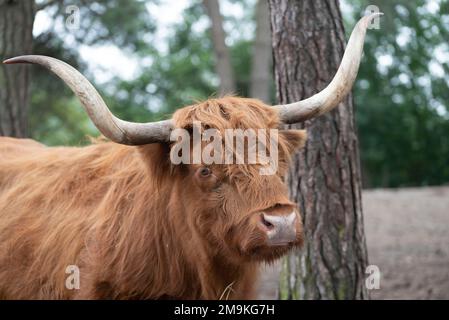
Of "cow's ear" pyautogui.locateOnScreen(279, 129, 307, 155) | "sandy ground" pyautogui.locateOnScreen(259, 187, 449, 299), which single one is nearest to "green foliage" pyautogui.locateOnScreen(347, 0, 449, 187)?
"sandy ground" pyautogui.locateOnScreen(259, 187, 449, 299)

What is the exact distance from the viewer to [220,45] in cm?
1505

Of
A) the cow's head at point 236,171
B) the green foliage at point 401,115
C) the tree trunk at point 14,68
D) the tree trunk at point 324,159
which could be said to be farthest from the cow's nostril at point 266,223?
the green foliage at point 401,115

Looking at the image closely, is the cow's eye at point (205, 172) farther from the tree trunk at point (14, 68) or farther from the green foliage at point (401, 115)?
the green foliage at point (401, 115)

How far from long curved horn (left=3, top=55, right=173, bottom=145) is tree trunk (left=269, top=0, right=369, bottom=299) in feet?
5.03

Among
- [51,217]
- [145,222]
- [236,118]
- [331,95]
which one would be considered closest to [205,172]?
[236,118]

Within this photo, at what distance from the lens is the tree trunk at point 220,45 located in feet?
47.9

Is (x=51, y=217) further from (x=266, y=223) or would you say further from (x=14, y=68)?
(x=14, y=68)

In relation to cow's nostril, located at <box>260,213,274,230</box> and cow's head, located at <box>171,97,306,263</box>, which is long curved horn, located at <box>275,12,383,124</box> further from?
cow's nostril, located at <box>260,213,274,230</box>

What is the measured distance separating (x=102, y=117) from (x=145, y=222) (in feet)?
2.97

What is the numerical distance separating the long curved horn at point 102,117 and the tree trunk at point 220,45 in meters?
10.7

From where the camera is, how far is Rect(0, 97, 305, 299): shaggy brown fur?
3.80 metres

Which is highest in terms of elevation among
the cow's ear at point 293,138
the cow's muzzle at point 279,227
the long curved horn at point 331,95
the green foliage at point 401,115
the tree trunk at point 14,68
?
the green foliage at point 401,115

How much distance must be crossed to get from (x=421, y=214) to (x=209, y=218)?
31.1 feet
